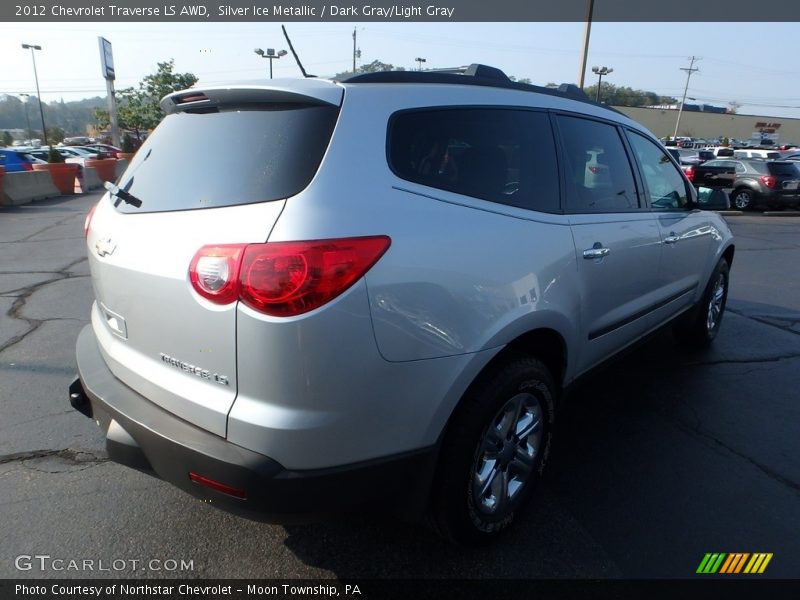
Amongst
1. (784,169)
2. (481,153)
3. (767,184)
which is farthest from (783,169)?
(481,153)

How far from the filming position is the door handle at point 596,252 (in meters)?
2.70

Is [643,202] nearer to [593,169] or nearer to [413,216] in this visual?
[593,169]

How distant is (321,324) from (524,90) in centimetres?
174

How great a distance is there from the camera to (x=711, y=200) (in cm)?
427

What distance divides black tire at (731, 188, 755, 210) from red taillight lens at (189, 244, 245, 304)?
19.2 meters

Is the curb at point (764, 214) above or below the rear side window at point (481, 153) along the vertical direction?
below

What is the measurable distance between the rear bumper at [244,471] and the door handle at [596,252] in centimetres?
131

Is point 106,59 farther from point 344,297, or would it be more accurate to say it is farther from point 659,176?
point 344,297

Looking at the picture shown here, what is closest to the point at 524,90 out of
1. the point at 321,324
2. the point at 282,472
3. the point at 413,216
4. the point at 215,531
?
the point at 413,216

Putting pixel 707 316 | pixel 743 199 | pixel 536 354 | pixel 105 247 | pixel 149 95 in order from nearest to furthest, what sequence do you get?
1. pixel 105 247
2. pixel 536 354
3. pixel 707 316
4. pixel 743 199
5. pixel 149 95

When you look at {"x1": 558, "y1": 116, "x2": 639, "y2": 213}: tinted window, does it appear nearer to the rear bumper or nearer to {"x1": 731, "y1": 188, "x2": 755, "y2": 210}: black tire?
the rear bumper

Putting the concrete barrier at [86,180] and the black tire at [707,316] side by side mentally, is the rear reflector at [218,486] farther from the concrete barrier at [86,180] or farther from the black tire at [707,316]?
the concrete barrier at [86,180]

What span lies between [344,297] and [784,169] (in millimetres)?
19779

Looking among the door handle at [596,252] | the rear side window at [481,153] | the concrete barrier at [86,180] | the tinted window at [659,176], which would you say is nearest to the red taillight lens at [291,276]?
the rear side window at [481,153]
